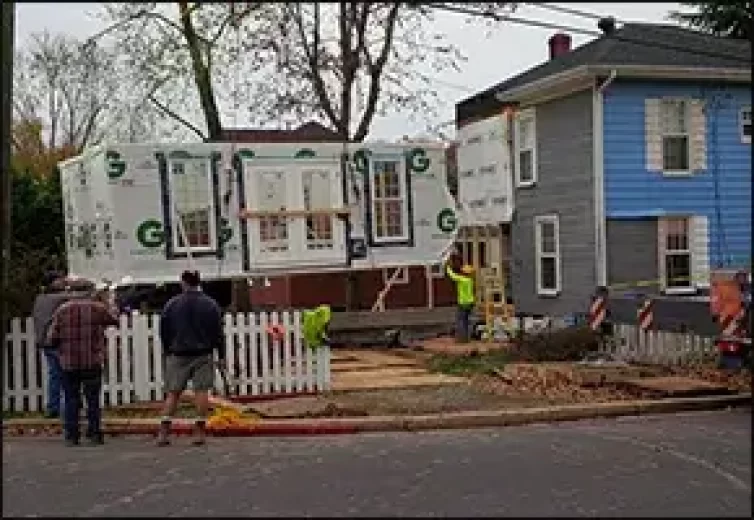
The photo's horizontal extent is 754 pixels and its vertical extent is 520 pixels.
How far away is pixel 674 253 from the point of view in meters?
23.1

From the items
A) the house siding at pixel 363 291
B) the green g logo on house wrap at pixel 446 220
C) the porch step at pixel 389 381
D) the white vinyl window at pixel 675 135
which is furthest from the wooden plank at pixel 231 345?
the house siding at pixel 363 291

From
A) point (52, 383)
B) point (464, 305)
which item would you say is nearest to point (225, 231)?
point (464, 305)

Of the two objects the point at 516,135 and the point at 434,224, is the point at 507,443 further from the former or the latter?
the point at 516,135

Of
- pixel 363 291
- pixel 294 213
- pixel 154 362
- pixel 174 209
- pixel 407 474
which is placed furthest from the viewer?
pixel 363 291

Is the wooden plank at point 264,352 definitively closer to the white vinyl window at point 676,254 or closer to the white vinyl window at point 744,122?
the white vinyl window at point 676,254

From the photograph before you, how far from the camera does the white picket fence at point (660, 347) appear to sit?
16.0 meters

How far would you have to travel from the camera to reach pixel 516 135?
25.2 meters

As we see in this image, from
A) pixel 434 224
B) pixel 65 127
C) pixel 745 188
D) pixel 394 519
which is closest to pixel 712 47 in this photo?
pixel 745 188

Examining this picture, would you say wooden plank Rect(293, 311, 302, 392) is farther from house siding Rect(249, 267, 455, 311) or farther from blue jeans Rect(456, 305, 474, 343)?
house siding Rect(249, 267, 455, 311)

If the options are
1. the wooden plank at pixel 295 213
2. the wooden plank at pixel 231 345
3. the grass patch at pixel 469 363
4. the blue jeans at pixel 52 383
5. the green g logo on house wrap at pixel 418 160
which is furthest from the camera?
the green g logo on house wrap at pixel 418 160

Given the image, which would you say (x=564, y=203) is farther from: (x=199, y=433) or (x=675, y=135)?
(x=199, y=433)

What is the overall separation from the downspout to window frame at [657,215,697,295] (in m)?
1.38

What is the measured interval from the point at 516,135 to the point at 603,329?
7967mm

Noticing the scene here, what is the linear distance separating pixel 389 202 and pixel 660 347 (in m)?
5.42
